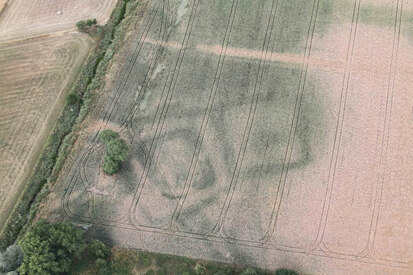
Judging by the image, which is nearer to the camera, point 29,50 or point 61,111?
point 61,111

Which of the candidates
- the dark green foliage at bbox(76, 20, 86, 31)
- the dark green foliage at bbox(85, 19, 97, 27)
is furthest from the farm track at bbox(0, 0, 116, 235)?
the dark green foliage at bbox(76, 20, 86, 31)

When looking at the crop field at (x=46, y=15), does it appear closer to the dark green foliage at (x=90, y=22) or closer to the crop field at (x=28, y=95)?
the dark green foliage at (x=90, y=22)

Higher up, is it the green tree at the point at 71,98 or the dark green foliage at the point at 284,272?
the green tree at the point at 71,98

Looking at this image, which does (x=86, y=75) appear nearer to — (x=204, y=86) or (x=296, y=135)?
(x=204, y=86)

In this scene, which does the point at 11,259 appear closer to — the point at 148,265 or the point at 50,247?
the point at 50,247

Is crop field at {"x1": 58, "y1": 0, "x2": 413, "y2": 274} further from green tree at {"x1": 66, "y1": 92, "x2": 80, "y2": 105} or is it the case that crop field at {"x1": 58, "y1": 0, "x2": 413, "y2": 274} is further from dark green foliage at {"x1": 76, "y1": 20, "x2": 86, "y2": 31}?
dark green foliage at {"x1": 76, "y1": 20, "x2": 86, "y2": 31}

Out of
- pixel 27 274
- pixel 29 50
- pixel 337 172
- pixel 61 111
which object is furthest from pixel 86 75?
pixel 337 172

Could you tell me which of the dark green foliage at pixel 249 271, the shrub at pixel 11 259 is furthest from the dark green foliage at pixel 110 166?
the dark green foliage at pixel 249 271
